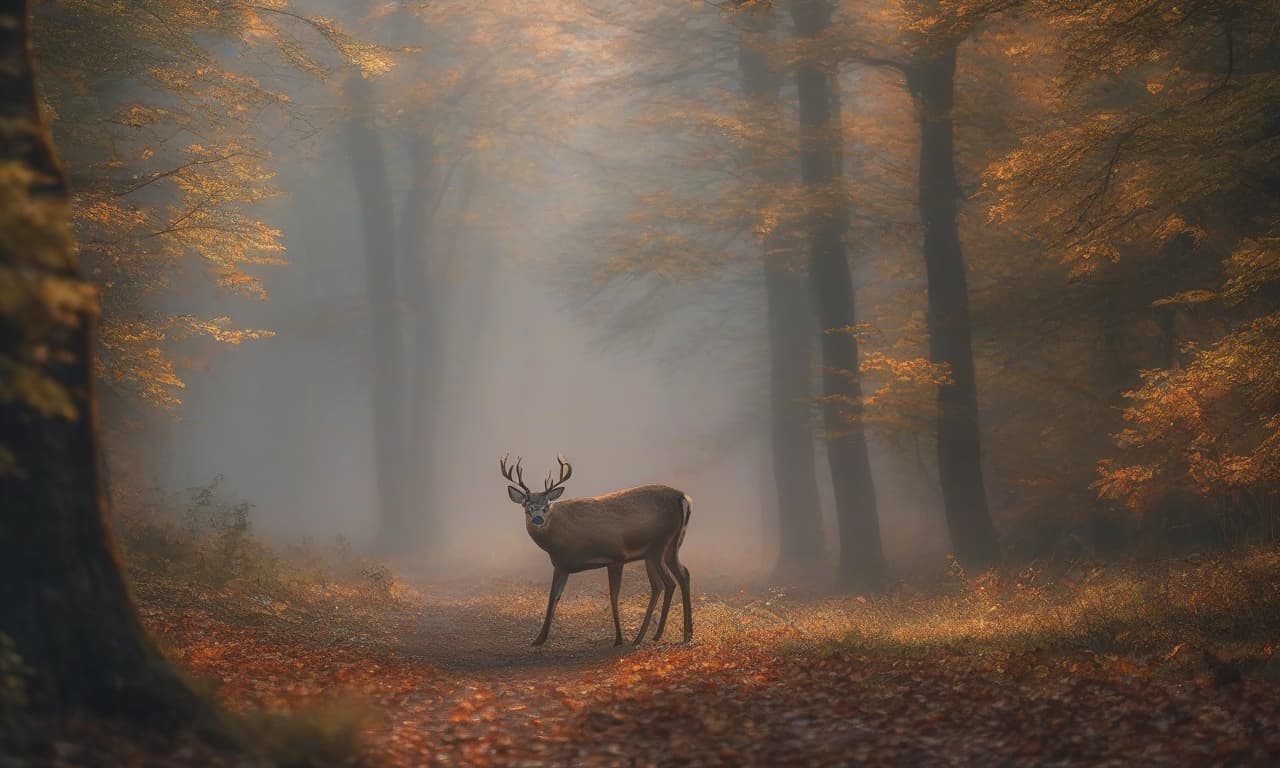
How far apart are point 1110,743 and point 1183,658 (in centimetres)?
244

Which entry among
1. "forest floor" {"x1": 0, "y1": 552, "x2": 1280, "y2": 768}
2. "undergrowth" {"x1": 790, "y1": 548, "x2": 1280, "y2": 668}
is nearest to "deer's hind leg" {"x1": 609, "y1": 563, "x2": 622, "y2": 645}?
"forest floor" {"x1": 0, "y1": 552, "x2": 1280, "y2": 768}

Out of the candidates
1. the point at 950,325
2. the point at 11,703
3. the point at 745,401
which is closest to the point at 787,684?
the point at 11,703

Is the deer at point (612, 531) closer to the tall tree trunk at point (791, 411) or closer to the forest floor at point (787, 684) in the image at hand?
the forest floor at point (787, 684)

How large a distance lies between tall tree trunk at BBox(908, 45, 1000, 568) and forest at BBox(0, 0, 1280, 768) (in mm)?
59

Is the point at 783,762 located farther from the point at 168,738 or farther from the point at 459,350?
the point at 459,350

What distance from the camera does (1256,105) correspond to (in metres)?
10.6

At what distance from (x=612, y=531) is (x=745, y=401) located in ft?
65.5

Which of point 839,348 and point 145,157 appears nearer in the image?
point 145,157

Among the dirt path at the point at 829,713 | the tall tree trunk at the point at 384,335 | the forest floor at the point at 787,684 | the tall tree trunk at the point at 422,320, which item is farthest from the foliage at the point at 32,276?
the tall tree trunk at the point at 384,335

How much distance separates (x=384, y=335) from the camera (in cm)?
3350

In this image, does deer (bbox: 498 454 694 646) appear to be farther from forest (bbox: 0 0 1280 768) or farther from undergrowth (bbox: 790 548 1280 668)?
undergrowth (bbox: 790 548 1280 668)

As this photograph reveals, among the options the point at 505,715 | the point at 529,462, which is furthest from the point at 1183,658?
the point at 529,462

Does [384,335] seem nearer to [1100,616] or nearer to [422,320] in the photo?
[422,320]

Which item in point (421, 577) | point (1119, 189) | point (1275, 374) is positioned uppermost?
point (1119, 189)
